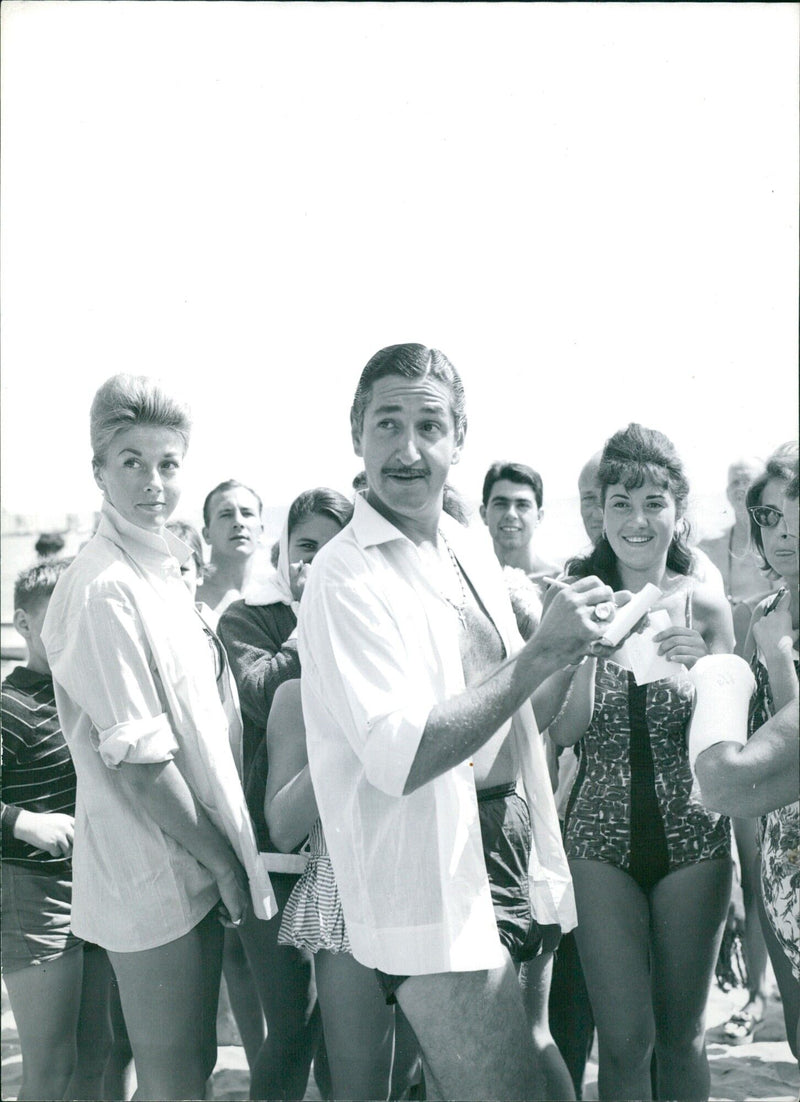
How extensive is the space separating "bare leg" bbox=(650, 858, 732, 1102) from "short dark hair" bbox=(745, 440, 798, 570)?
2.83 ft

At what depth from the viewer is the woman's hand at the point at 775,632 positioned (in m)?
2.42

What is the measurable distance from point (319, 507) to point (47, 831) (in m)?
1.16

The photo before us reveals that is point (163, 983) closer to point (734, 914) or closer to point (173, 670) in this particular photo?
point (173, 670)

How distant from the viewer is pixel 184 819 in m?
2.49

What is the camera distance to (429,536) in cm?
252

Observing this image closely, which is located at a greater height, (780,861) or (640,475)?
(640,475)

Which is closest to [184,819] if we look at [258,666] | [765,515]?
[258,666]

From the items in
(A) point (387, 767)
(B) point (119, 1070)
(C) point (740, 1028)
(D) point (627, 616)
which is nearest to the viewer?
(A) point (387, 767)

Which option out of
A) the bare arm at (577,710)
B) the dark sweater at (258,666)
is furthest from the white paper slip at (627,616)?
the dark sweater at (258,666)

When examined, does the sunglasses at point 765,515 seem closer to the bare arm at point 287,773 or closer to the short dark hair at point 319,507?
the short dark hair at point 319,507

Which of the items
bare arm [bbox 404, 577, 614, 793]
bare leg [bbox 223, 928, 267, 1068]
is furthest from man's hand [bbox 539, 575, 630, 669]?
bare leg [bbox 223, 928, 267, 1068]

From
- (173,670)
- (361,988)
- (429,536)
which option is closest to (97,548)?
(173,670)

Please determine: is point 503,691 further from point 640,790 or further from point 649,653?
point 640,790

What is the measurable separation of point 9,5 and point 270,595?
5.76ft
